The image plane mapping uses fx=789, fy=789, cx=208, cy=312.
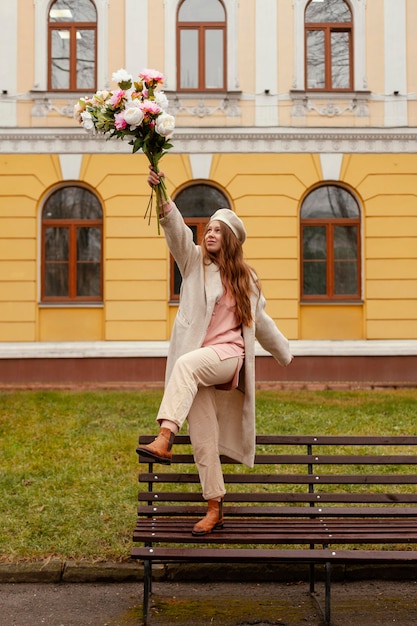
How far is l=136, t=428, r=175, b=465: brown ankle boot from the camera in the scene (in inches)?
166

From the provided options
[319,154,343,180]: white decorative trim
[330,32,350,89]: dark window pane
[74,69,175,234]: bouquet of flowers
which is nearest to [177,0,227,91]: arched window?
[330,32,350,89]: dark window pane

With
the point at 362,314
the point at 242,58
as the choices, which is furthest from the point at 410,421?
the point at 242,58

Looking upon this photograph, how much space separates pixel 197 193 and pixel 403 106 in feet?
13.0

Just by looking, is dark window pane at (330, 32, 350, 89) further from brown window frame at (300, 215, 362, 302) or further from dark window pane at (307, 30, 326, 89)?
brown window frame at (300, 215, 362, 302)

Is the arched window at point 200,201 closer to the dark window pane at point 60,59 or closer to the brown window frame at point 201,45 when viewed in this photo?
the brown window frame at point 201,45

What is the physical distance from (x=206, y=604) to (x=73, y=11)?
39.6 ft

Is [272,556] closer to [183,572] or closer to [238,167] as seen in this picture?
[183,572]

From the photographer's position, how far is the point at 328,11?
14.3m

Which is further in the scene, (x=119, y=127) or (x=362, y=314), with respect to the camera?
(x=362, y=314)

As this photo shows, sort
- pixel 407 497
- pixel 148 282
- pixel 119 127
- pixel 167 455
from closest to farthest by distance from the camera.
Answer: pixel 167 455, pixel 119 127, pixel 407 497, pixel 148 282

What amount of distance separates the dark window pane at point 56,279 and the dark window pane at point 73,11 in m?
4.42

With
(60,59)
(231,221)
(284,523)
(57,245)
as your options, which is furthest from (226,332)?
(60,59)

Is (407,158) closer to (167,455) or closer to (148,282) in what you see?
(148,282)

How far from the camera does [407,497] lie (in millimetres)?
5020
